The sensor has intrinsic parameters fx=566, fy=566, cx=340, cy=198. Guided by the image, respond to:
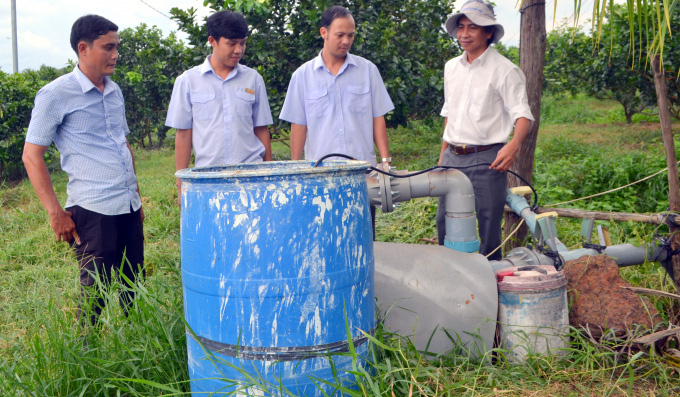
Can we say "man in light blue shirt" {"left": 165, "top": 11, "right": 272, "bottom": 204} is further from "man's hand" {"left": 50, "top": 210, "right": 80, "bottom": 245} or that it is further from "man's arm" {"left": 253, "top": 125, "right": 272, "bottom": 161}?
"man's hand" {"left": 50, "top": 210, "right": 80, "bottom": 245}

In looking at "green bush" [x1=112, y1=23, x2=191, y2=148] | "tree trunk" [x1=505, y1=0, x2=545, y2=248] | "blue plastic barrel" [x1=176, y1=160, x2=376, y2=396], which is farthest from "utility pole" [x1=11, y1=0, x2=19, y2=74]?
"blue plastic barrel" [x1=176, y1=160, x2=376, y2=396]

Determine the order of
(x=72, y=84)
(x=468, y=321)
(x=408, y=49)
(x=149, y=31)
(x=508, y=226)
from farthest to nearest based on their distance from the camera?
(x=149, y=31) → (x=408, y=49) → (x=508, y=226) → (x=72, y=84) → (x=468, y=321)

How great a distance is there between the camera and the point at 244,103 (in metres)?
3.34

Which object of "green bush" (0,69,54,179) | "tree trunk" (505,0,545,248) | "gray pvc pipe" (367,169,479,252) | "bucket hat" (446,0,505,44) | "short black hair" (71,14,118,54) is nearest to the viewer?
"gray pvc pipe" (367,169,479,252)

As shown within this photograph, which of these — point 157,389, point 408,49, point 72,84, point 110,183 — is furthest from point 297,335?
point 408,49

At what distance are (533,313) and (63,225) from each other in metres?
2.24

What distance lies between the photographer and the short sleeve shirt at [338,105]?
3.44m

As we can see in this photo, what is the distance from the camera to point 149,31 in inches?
577

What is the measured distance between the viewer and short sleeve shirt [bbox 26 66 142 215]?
2.73 m

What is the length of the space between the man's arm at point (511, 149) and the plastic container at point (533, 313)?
73 centimetres

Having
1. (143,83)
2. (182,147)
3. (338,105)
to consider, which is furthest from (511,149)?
(143,83)

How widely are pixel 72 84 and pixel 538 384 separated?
256 centimetres

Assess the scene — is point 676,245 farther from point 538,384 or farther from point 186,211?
point 186,211

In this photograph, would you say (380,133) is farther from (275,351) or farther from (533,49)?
(275,351)
